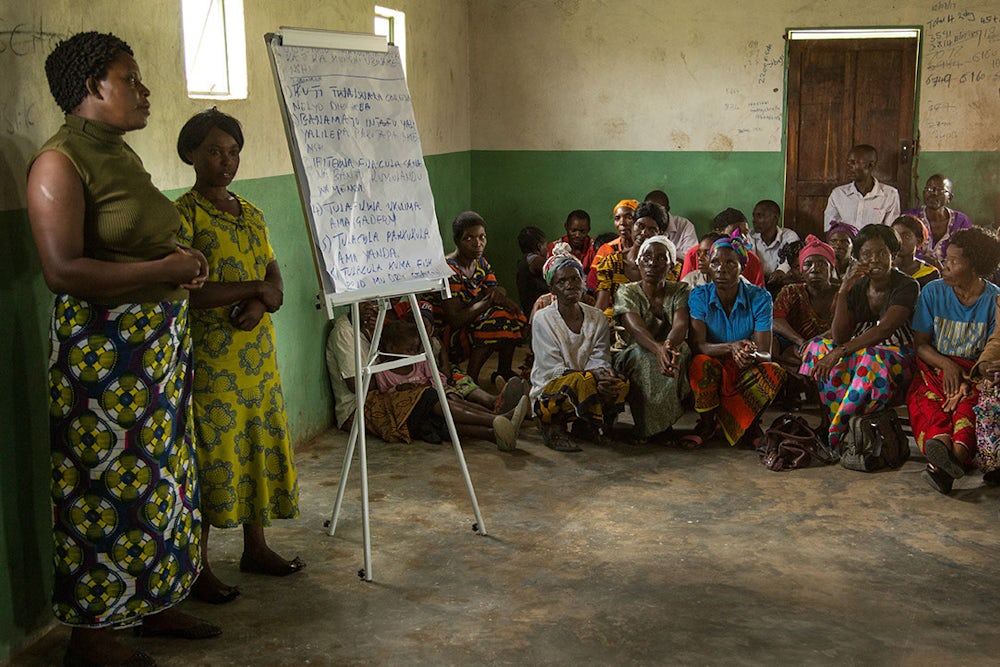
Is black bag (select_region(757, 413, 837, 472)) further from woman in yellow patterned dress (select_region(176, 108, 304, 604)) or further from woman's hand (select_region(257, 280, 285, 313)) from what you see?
woman's hand (select_region(257, 280, 285, 313))

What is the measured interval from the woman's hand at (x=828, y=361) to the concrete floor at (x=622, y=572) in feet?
1.58

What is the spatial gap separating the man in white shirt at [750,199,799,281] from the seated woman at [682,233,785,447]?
2.31 meters

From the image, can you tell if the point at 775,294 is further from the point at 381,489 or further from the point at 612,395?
the point at 381,489

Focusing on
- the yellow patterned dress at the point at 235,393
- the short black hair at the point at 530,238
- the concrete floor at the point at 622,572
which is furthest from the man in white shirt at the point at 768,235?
the yellow patterned dress at the point at 235,393

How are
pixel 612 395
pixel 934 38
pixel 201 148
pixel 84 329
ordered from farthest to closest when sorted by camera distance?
pixel 934 38
pixel 612 395
pixel 201 148
pixel 84 329

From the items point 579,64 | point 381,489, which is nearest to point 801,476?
point 381,489

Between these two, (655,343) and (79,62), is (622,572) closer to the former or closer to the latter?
(655,343)

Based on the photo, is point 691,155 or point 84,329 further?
point 691,155

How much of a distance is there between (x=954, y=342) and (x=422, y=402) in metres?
2.67

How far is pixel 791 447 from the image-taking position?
5289 millimetres

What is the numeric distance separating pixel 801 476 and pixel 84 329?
3414 millimetres

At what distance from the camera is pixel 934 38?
8109 millimetres

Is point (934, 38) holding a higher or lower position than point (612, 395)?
higher

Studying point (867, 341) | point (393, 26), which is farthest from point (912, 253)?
point (393, 26)
